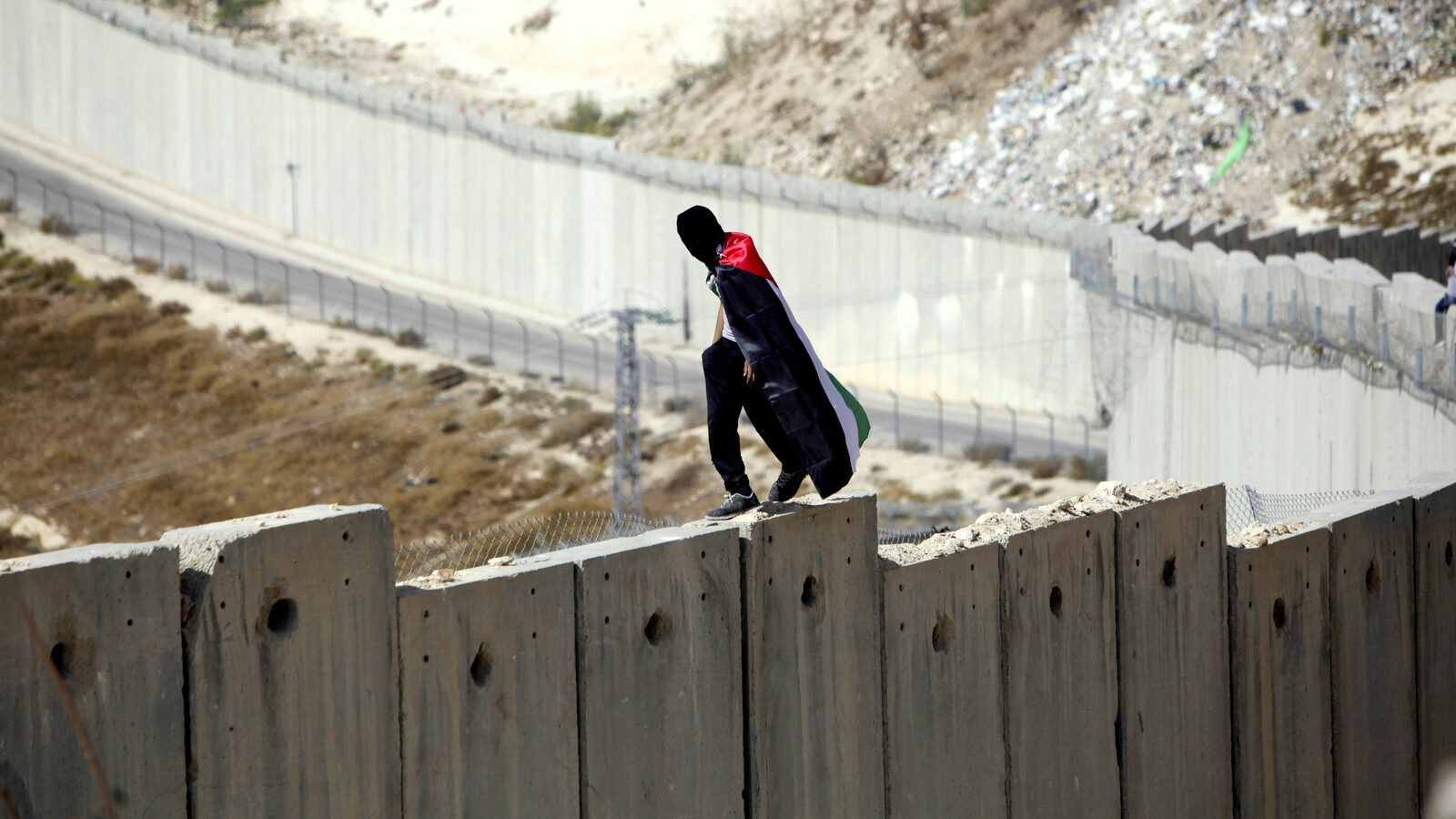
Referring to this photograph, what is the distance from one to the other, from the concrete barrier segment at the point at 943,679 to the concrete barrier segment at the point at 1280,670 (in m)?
1.82

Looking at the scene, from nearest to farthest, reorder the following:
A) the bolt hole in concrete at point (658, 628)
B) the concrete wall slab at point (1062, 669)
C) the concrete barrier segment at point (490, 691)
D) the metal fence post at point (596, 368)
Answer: the concrete barrier segment at point (490, 691) < the bolt hole in concrete at point (658, 628) < the concrete wall slab at point (1062, 669) < the metal fence post at point (596, 368)

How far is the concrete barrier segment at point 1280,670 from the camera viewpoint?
8.16m

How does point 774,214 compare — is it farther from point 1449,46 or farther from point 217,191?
point 217,191

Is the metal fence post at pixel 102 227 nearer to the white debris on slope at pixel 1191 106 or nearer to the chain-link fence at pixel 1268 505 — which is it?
the white debris on slope at pixel 1191 106

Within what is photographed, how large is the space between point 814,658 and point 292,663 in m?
2.21

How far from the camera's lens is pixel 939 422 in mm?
38594

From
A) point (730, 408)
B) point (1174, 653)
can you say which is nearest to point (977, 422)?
point (1174, 653)

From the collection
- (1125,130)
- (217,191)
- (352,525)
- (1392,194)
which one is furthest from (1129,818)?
(217,191)

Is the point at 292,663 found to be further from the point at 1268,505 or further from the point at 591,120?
the point at 591,120

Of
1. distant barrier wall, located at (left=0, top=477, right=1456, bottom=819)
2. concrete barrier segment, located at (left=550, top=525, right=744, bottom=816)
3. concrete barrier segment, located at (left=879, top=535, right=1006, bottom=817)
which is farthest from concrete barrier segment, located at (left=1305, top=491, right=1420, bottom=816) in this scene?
concrete barrier segment, located at (left=550, top=525, right=744, bottom=816)

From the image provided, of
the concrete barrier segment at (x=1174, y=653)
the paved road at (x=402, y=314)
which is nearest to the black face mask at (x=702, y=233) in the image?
the concrete barrier segment at (x=1174, y=653)

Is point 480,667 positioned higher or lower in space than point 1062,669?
higher

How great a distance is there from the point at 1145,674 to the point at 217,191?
5843 cm

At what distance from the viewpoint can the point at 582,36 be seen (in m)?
69.4
